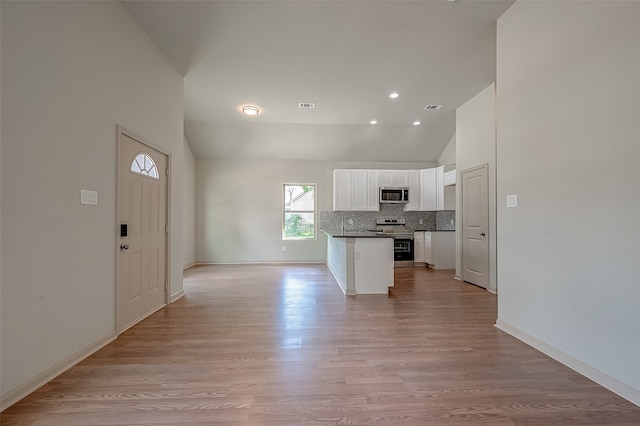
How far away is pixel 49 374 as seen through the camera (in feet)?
6.06

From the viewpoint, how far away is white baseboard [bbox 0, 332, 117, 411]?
1.59 meters

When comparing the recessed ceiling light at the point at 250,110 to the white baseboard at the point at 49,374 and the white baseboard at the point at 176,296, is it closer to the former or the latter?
the white baseboard at the point at 176,296

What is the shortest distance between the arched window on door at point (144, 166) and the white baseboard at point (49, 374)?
1715mm

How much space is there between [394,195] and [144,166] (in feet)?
17.7

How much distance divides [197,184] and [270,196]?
1.90 m

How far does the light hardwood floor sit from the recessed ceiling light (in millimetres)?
3634

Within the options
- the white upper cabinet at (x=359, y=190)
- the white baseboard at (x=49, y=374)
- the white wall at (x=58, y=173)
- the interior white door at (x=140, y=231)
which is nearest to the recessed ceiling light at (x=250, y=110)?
the interior white door at (x=140, y=231)

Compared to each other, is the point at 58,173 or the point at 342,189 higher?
the point at 342,189

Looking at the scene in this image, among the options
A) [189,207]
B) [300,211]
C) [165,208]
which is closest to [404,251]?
[300,211]

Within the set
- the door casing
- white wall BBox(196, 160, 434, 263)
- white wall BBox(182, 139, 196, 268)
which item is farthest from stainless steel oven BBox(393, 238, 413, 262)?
white wall BBox(182, 139, 196, 268)

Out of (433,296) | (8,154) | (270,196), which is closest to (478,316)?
(433,296)

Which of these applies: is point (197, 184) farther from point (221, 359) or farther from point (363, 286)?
point (221, 359)

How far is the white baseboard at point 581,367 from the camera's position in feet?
5.48

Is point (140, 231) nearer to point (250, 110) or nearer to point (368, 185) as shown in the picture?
point (250, 110)
